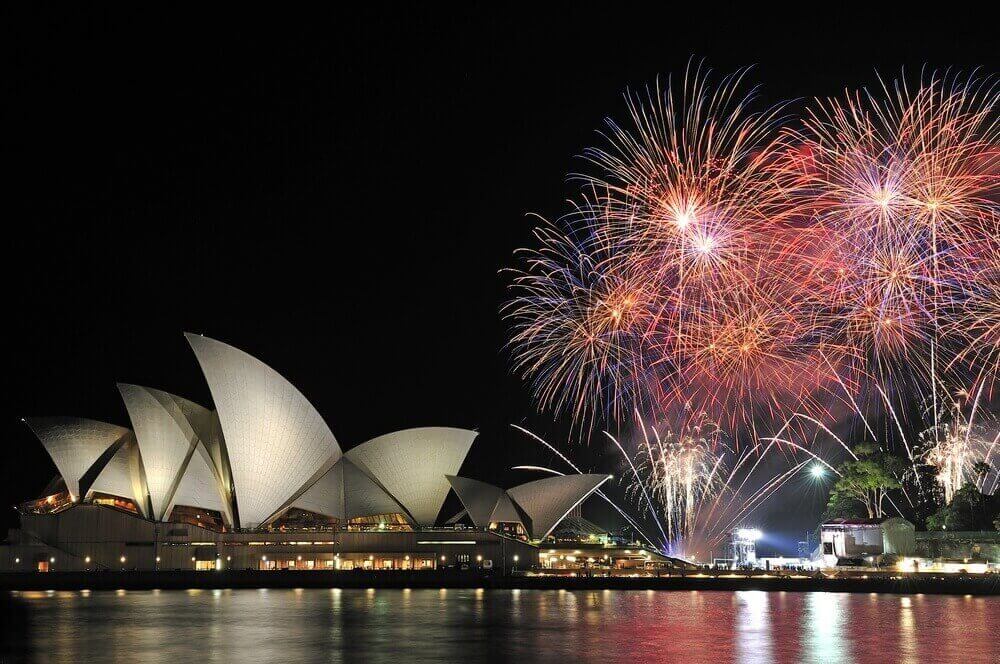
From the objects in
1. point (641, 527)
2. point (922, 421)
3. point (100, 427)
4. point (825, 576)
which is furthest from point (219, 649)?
point (641, 527)

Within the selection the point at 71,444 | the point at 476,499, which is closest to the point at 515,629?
the point at 476,499

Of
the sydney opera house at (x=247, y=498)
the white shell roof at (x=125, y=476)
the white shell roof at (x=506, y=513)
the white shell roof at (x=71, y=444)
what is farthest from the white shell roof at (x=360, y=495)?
the white shell roof at (x=71, y=444)

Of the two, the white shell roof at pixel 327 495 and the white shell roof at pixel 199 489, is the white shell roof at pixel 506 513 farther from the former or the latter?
the white shell roof at pixel 199 489

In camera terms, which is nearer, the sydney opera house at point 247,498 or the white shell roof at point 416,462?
the sydney opera house at point 247,498

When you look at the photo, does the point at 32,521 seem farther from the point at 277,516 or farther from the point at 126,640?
the point at 126,640

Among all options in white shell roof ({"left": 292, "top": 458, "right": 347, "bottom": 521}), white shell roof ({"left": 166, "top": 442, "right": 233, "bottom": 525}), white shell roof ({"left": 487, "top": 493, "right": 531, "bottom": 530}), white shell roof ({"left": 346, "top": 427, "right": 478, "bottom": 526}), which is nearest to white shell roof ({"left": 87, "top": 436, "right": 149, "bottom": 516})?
white shell roof ({"left": 166, "top": 442, "right": 233, "bottom": 525})

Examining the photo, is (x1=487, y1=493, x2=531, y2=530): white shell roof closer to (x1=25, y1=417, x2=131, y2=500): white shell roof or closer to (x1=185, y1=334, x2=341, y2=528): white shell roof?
(x1=185, y1=334, x2=341, y2=528): white shell roof

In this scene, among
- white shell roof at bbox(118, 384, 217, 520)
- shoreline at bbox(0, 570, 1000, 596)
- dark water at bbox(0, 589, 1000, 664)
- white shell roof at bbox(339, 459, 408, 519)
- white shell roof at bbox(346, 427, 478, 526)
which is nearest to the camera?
dark water at bbox(0, 589, 1000, 664)
